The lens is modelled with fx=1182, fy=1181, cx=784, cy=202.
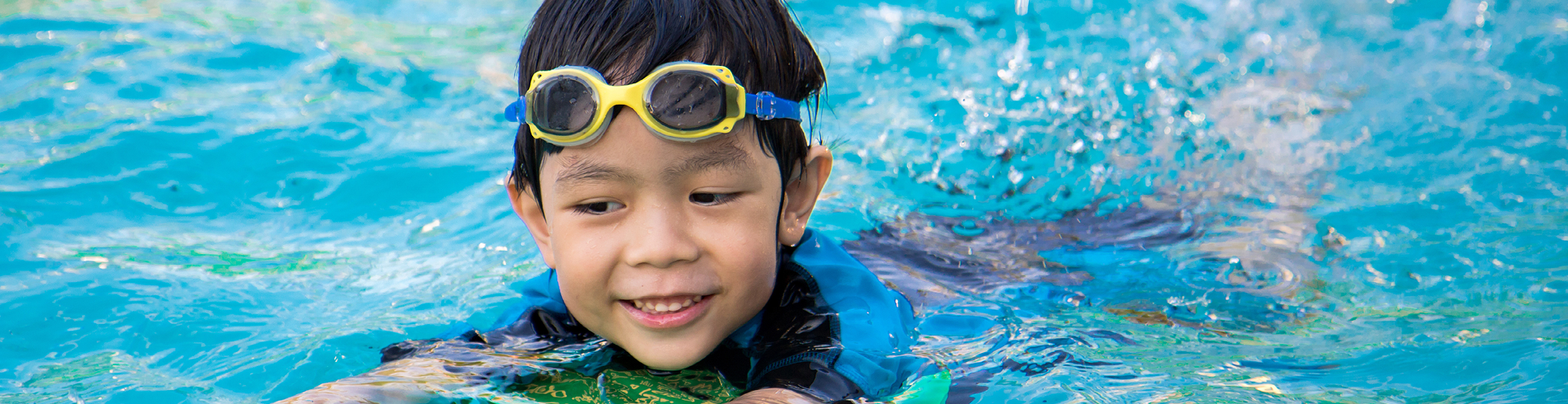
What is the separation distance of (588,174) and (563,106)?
0.49 feet

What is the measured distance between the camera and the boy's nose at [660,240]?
94.7 inches

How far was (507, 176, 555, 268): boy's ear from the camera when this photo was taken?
284cm

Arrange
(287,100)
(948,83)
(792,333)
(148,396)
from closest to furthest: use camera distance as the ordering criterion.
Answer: (792,333)
(148,396)
(287,100)
(948,83)

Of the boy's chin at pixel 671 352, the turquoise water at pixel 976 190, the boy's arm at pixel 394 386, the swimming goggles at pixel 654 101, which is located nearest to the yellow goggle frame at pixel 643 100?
the swimming goggles at pixel 654 101

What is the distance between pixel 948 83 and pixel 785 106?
13.1 feet

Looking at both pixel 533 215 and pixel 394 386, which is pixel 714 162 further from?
pixel 394 386

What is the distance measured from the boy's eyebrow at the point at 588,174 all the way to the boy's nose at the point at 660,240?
0.28 feet

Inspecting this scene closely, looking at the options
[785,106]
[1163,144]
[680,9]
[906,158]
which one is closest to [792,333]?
[785,106]

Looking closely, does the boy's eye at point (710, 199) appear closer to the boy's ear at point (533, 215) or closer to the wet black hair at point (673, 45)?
the wet black hair at point (673, 45)

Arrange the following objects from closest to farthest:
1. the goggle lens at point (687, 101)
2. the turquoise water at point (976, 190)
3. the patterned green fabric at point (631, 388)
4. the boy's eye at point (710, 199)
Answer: the goggle lens at point (687, 101) → the boy's eye at point (710, 199) → the patterned green fabric at point (631, 388) → the turquoise water at point (976, 190)

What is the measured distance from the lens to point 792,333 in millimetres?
2705

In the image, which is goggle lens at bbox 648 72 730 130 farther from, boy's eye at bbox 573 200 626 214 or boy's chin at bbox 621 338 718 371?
boy's chin at bbox 621 338 718 371

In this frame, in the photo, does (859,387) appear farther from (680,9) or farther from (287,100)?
(287,100)

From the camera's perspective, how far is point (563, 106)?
7.99ft
